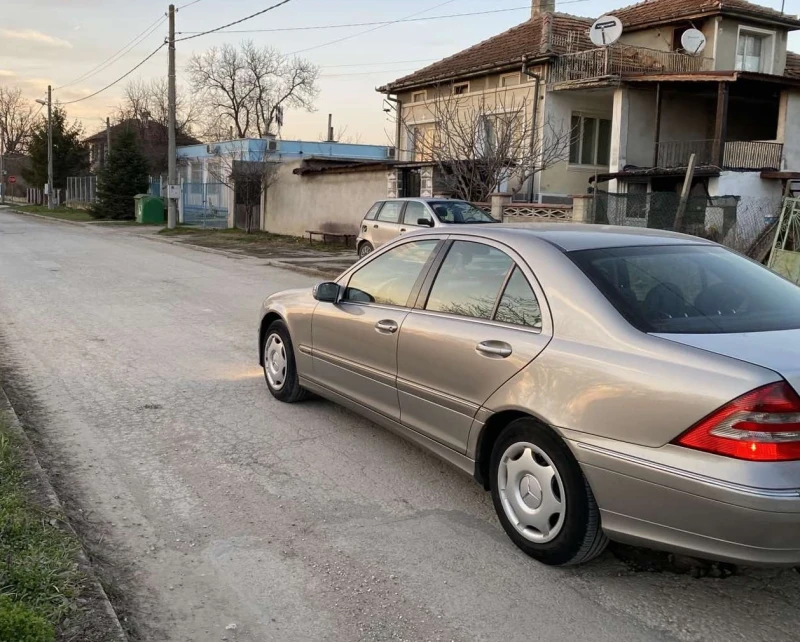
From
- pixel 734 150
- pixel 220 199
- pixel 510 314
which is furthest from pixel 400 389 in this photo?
pixel 220 199

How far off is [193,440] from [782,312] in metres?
3.71

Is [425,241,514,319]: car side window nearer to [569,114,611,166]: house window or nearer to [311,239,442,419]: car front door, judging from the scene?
[311,239,442,419]: car front door

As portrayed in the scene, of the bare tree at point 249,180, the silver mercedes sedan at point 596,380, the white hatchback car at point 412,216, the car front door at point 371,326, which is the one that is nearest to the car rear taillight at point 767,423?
the silver mercedes sedan at point 596,380

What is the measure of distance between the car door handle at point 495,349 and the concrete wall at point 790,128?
22732 mm

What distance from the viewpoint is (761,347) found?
3162mm

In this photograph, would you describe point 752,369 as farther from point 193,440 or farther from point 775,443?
→ point 193,440

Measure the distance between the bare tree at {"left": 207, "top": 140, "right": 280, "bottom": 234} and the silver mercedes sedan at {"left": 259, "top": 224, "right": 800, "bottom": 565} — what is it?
85.8 ft

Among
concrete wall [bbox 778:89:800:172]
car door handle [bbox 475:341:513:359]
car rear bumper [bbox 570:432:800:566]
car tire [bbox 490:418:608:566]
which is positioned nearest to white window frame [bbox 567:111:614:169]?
concrete wall [bbox 778:89:800:172]

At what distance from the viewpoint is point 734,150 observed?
2328 centimetres

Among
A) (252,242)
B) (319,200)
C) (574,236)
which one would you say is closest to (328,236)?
(319,200)

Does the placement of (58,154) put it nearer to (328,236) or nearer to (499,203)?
(328,236)

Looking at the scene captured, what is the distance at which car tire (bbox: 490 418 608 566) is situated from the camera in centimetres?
344

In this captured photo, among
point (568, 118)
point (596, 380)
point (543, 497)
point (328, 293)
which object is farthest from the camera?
point (568, 118)

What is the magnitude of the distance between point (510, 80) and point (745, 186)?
29.7ft
